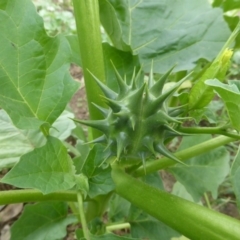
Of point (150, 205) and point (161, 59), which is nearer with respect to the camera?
point (150, 205)

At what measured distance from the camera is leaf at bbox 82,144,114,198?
2.82 ft

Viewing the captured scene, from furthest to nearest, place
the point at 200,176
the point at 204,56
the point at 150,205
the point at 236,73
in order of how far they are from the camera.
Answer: the point at 236,73 < the point at 200,176 < the point at 204,56 < the point at 150,205

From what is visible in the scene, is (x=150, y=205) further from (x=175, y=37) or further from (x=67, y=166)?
(x=175, y=37)

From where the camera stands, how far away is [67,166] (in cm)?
85

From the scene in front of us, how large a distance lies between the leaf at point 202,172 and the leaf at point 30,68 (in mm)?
474

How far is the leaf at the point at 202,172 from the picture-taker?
1.23m

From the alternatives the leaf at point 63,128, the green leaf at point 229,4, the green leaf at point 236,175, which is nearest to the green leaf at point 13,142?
the leaf at point 63,128

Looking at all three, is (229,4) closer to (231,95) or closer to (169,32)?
(169,32)

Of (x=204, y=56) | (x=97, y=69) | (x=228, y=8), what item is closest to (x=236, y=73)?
(x=228, y=8)

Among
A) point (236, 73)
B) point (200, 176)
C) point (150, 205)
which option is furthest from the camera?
point (236, 73)

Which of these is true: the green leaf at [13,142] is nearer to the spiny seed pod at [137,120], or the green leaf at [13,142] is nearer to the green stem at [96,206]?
the green stem at [96,206]

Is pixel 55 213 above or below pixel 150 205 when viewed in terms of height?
below

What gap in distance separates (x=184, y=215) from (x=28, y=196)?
0.31 meters

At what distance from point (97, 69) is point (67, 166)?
0.22 m
